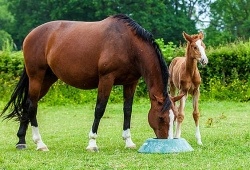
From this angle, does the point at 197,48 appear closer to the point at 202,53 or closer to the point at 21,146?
the point at 202,53

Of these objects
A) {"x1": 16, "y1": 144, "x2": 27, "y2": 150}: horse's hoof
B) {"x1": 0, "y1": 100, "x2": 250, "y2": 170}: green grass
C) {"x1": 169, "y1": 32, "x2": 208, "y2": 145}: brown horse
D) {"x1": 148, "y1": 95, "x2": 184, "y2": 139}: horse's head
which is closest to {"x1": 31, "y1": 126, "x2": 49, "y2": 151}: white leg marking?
{"x1": 0, "y1": 100, "x2": 250, "y2": 170}: green grass

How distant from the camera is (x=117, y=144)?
973 centimetres

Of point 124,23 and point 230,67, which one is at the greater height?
point 124,23

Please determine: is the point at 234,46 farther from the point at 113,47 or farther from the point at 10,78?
the point at 113,47

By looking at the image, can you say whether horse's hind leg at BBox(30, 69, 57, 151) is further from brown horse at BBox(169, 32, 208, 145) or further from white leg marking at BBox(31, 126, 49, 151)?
brown horse at BBox(169, 32, 208, 145)

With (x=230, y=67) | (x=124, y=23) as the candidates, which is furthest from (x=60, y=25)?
(x=230, y=67)

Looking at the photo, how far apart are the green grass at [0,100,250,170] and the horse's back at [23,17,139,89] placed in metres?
1.32

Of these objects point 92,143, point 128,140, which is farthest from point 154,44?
point 92,143

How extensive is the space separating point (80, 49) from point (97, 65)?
49 centimetres

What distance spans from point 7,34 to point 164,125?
4277 cm

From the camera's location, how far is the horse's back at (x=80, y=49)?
8.77m

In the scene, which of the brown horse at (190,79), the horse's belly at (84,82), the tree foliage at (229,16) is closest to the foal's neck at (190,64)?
the brown horse at (190,79)

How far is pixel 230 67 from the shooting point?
20406mm

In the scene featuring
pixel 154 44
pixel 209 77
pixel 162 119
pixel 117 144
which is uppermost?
pixel 154 44
